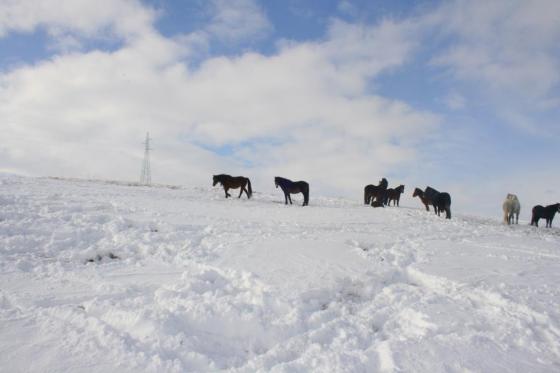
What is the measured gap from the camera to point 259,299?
576cm

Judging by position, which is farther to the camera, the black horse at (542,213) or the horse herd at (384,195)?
the black horse at (542,213)

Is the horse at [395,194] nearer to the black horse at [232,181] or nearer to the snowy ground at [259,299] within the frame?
the black horse at [232,181]

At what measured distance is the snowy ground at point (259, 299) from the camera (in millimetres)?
4387

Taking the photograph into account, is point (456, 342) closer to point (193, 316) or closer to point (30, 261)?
point (193, 316)

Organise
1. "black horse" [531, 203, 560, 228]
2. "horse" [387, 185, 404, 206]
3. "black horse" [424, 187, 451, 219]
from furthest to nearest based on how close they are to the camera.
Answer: "horse" [387, 185, 404, 206], "black horse" [531, 203, 560, 228], "black horse" [424, 187, 451, 219]

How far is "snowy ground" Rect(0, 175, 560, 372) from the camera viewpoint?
173 inches

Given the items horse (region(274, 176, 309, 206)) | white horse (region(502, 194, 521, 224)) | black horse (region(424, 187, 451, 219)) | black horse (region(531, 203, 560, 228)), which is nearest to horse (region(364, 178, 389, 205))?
black horse (region(424, 187, 451, 219))

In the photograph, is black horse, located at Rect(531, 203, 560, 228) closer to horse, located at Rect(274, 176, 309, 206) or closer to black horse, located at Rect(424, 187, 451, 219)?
black horse, located at Rect(424, 187, 451, 219)

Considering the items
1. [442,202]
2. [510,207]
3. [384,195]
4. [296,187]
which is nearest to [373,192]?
[384,195]

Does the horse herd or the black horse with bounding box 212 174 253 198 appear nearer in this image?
the horse herd

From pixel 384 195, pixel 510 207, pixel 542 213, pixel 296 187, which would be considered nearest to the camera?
pixel 296 187

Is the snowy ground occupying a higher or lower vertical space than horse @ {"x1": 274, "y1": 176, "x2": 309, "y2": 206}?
lower

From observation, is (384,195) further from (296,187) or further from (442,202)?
(296,187)

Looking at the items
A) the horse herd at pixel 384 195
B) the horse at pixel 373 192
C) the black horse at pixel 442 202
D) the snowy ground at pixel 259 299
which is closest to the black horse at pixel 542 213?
the horse herd at pixel 384 195
